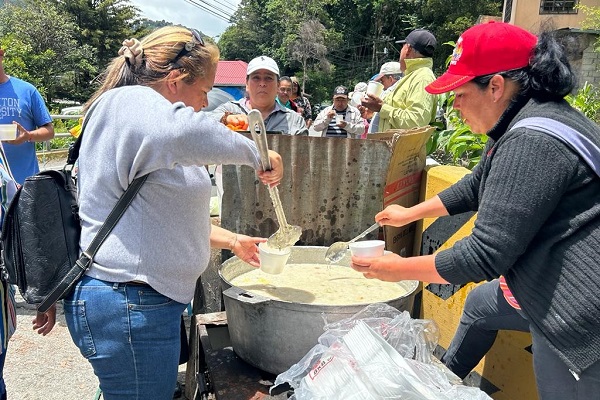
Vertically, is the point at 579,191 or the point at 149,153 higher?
the point at 149,153

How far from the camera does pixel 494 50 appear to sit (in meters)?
1.50

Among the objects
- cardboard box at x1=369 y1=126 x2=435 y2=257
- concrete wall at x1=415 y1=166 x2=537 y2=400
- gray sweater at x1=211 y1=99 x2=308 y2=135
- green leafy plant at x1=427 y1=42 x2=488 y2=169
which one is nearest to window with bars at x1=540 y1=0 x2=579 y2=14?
green leafy plant at x1=427 y1=42 x2=488 y2=169

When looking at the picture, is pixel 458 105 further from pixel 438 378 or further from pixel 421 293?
pixel 421 293

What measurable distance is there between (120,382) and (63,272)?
1.28ft

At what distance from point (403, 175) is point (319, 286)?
112 cm

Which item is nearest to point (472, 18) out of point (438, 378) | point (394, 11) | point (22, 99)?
point (394, 11)

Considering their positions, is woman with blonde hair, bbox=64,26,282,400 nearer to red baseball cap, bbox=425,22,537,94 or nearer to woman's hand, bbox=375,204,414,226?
red baseball cap, bbox=425,22,537,94

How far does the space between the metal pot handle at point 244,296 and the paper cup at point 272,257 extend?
0.18 metres

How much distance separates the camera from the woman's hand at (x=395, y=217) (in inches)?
88.3

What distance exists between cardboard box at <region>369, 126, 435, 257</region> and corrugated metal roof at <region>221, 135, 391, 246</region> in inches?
2.7

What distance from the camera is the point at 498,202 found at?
1402 millimetres

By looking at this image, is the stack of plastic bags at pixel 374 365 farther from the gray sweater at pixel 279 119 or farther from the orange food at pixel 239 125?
the gray sweater at pixel 279 119

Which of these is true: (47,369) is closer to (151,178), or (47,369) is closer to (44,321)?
(44,321)

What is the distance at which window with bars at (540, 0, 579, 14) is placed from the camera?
23.5 meters
